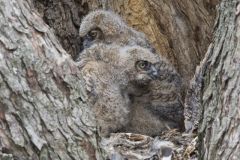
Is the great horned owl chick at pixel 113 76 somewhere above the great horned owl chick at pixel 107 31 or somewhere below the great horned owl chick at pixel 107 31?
below

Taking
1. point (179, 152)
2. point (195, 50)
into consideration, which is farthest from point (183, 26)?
point (179, 152)

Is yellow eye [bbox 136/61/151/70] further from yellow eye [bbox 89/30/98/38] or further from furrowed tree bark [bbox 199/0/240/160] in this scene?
furrowed tree bark [bbox 199/0/240/160]

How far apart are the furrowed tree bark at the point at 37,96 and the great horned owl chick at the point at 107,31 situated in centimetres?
149

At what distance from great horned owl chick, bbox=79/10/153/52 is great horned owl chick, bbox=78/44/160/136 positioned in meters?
0.09

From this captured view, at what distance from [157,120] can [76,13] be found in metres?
1.11

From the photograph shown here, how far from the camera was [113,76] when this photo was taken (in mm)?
4039

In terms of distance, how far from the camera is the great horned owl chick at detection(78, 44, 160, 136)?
13.0 ft

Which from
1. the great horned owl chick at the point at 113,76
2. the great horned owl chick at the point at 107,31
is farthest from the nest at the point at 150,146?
the great horned owl chick at the point at 107,31

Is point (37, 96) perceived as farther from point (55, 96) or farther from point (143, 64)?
point (143, 64)

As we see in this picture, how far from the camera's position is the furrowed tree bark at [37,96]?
102 inches

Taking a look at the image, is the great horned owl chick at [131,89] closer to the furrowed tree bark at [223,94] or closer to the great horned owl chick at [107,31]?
the great horned owl chick at [107,31]

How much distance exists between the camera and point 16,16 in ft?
8.86

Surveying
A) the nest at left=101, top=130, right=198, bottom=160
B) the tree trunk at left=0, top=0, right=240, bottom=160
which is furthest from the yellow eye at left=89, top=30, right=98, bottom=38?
the tree trunk at left=0, top=0, right=240, bottom=160

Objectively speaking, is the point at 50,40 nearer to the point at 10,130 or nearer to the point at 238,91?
the point at 10,130
